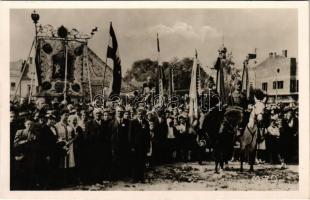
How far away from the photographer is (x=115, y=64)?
4.71 meters

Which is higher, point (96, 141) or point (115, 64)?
point (115, 64)

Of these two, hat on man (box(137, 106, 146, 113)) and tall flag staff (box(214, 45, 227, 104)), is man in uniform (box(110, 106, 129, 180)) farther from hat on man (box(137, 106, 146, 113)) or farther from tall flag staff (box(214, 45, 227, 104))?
tall flag staff (box(214, 45, 227, 104))

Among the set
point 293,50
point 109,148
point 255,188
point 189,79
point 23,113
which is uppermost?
point 293,50

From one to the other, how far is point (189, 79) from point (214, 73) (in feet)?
0.87

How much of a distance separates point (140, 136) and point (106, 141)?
35 centimetres

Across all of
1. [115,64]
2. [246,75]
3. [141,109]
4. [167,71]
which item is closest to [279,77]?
[246,75]

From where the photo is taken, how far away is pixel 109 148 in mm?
4703

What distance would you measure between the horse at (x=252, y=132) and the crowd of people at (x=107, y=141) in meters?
0.07

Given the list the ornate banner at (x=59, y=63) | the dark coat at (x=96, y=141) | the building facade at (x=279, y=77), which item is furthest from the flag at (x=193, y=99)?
the ornate banner at (x=59, y=63)

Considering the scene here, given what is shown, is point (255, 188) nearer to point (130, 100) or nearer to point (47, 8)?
point (130, 100)

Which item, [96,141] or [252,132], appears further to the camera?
[252,132]

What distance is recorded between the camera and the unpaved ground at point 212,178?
4.72 m

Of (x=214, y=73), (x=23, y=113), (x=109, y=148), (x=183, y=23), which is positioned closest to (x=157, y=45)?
(x=183, y=23)

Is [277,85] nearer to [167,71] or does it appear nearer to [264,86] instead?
[264,86]
